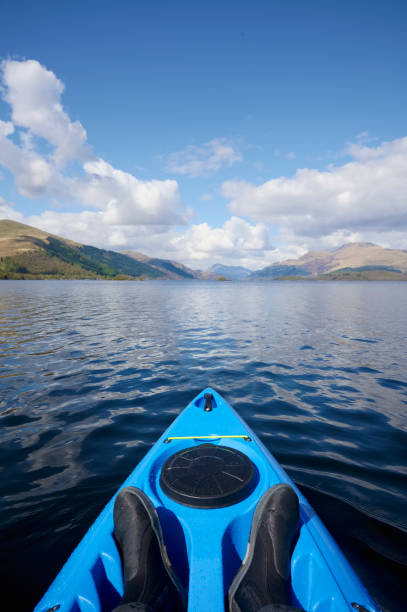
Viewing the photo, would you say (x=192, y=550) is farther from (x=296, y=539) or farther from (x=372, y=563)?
(x=372, y=563)

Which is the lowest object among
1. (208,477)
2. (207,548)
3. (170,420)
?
(170,420)

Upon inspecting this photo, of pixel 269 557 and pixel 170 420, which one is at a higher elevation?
pixel 269 557

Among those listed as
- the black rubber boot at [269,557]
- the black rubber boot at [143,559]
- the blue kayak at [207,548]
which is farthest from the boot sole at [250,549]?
the black rubber boot at [143,559]

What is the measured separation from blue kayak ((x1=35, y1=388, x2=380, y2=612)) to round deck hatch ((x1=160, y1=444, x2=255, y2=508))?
0.05ft

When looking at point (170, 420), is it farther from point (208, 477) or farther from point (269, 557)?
point (269, 557)

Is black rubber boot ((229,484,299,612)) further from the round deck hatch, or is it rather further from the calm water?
the calm water

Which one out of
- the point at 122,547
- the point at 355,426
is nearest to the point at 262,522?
the point at 122,547

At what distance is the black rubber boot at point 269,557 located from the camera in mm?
2844

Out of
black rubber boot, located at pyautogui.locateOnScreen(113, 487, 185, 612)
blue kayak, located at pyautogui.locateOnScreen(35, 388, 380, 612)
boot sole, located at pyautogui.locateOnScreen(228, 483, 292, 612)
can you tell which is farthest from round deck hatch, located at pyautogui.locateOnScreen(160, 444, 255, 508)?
black rubber boot, located at pyautogui.locateOnScreen(113, 487, 185, 612)

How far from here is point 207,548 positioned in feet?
11.1

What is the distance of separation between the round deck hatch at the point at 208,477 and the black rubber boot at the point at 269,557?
0.51m

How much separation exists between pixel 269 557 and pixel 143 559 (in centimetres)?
145

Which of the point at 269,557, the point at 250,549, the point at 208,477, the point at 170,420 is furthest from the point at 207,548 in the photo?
the point at 170,420

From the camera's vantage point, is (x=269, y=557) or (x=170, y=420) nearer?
(x=269, y=557)
